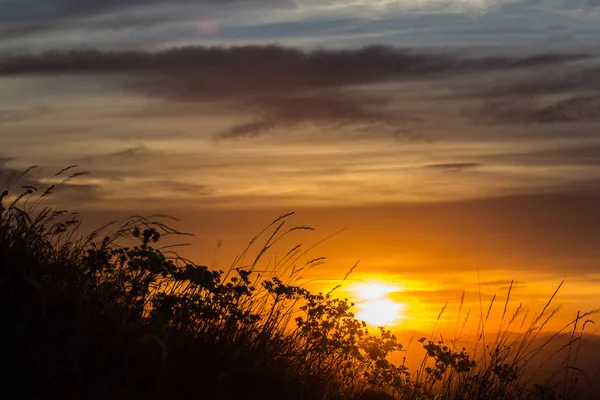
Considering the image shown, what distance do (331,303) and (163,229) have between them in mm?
2141

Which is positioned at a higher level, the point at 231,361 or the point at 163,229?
the point at 163,229

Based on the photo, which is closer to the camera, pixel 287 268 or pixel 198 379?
pixel 198 379

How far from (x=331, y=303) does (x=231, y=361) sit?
2.10 m

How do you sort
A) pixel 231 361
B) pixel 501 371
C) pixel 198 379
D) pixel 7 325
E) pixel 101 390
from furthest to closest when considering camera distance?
pixel 501 371 → pixel 231 361 → pixel 198 379 → pixel 7 325 → pixel 101 390

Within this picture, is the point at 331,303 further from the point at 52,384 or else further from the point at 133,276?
the point at 52,384

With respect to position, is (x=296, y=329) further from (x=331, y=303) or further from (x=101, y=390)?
(x=101, y=390)

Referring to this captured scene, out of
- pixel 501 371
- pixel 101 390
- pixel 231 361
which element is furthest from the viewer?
pixel 501 371

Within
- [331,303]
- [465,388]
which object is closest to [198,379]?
[331,303]

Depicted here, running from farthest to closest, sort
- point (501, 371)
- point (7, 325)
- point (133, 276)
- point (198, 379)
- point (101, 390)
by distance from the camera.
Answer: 1. point (501, 371)
2. point (133, 276)
3. point (198, 379)
4. point (7, 325)
5. point (101, 390)

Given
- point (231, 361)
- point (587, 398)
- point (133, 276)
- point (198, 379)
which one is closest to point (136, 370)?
point (198, 379)

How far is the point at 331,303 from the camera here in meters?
8.72

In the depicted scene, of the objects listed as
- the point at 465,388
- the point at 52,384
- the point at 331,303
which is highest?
the point at 331,303

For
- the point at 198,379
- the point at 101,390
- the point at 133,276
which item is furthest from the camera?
the point at 133,276

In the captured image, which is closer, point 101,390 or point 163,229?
point 101,390
